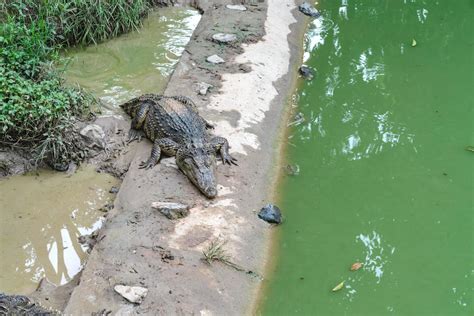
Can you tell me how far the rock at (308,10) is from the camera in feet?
33.7

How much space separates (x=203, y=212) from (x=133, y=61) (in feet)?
11.7

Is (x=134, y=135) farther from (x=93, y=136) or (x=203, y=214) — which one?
(x=203, y=214)

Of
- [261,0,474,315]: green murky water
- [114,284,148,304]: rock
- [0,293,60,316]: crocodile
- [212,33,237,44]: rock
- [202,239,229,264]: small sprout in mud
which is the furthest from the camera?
[212,33,237,44]: rock

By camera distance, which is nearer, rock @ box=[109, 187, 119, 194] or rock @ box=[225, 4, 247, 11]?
rock @ box=[109, 187, 119, 194]

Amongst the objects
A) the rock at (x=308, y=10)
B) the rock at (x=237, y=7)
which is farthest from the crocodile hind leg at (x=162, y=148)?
the rock at (x=308, y=10)

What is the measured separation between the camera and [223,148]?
20.2 feet

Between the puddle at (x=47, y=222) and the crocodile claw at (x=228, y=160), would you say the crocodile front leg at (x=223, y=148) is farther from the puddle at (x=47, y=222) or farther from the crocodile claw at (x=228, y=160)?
the puddle at (x=47, y=222)

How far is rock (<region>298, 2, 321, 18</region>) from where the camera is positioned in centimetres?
1027

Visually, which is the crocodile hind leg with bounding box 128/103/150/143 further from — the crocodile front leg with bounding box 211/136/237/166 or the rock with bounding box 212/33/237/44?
the rock with bounding box 212/33/237/44

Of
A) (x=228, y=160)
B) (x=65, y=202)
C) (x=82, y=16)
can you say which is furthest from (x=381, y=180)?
(x=82, y=16)

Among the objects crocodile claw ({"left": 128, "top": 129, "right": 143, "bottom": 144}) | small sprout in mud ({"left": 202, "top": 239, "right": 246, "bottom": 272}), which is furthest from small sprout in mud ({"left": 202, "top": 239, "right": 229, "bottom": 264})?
crocodile claw ({"left": 128, "top": 129, "right": 143, "bottom": 144})

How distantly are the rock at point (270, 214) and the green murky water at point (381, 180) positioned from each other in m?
0.11

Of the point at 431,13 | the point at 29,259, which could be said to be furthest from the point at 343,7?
the point at 29,259

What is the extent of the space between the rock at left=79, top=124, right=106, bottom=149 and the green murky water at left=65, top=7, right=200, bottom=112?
66 cm
